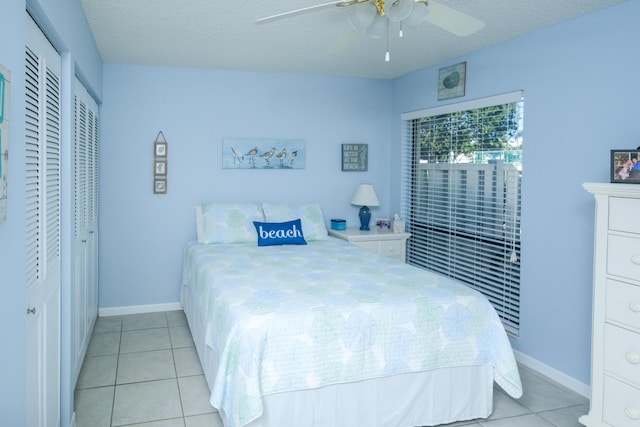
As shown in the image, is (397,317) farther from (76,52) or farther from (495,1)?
(76,52)

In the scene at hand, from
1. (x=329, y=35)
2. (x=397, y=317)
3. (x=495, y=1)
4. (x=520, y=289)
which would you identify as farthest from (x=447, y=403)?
(x=329, y=35)

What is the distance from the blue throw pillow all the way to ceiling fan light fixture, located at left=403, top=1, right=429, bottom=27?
243 cm

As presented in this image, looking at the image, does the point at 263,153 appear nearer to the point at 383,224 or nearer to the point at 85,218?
the point at 383,224

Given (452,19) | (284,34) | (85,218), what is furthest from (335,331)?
(284,34)

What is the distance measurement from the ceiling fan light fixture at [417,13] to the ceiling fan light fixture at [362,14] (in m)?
0.16

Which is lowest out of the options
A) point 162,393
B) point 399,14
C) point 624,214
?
point 162,393

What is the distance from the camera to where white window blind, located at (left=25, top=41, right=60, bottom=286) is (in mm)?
1803

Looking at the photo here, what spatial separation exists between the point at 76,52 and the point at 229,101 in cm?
219

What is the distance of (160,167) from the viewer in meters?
4.68

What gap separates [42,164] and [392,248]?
3511mm

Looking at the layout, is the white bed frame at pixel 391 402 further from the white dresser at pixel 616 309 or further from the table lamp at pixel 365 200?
the table lamp at pixel 365 200

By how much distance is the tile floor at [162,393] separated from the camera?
2764mm

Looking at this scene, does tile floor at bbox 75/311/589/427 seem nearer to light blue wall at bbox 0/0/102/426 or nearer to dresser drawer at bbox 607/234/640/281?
dresser drawer at bbox 607/234/640/281

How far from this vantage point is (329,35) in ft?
11.8
